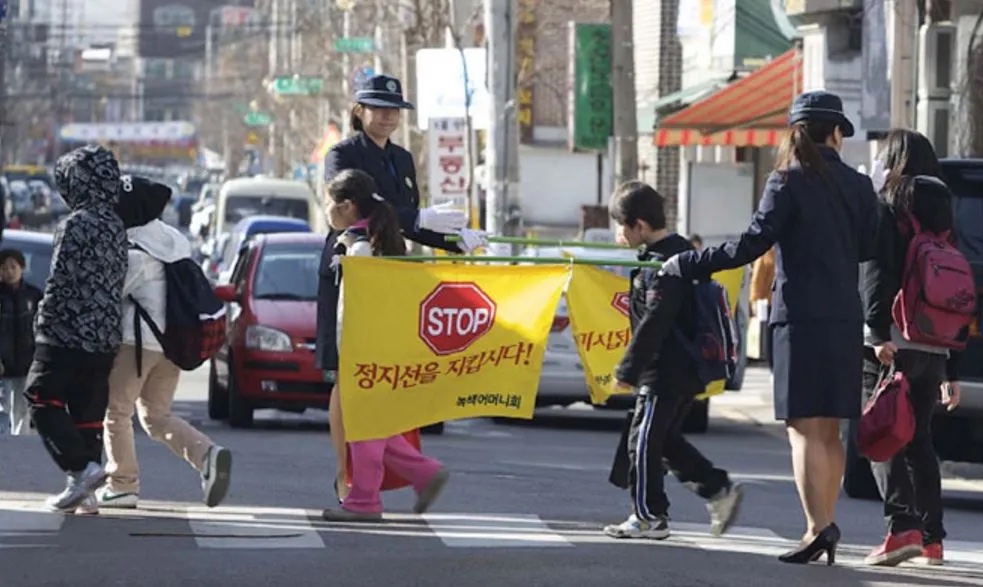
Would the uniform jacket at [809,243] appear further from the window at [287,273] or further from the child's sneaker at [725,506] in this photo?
the window at [287,273]

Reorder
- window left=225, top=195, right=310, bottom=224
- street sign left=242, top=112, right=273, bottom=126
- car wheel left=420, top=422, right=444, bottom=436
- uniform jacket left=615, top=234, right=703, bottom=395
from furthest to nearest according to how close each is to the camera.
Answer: street sign left=242, top=112, right=273, bottom=126 < window left=225, top=195, right=310, bottom=224 < car wheel left=420, top=422, right=444, bottom=436 < uniform jacket left=615, top=234, right=703, bottom=395

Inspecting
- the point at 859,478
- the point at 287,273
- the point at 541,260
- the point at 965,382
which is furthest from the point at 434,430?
the point at 541,260

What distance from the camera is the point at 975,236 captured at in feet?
43.9

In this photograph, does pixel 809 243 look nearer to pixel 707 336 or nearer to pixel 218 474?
pixel 707 336

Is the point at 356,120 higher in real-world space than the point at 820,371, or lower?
higher

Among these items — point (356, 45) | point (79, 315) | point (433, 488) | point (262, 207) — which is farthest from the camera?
point (262, 207)

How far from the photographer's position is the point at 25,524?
10.7 m

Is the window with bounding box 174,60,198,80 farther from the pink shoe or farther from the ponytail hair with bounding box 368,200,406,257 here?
the pink shoe

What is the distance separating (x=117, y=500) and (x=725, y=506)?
9.00 feet

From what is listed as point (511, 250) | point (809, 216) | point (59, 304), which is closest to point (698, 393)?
point (809, 216)

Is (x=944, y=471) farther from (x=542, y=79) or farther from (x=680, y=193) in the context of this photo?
(x=542, y=79)

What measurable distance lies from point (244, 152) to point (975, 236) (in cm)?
12511

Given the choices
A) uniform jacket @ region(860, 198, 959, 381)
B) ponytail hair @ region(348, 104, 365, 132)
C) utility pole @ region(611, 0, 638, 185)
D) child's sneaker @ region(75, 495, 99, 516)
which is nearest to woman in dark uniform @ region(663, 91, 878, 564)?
uniform jacket @ region(860, 198, 959, 381)

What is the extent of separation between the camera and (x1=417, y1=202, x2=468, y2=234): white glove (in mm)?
11312
